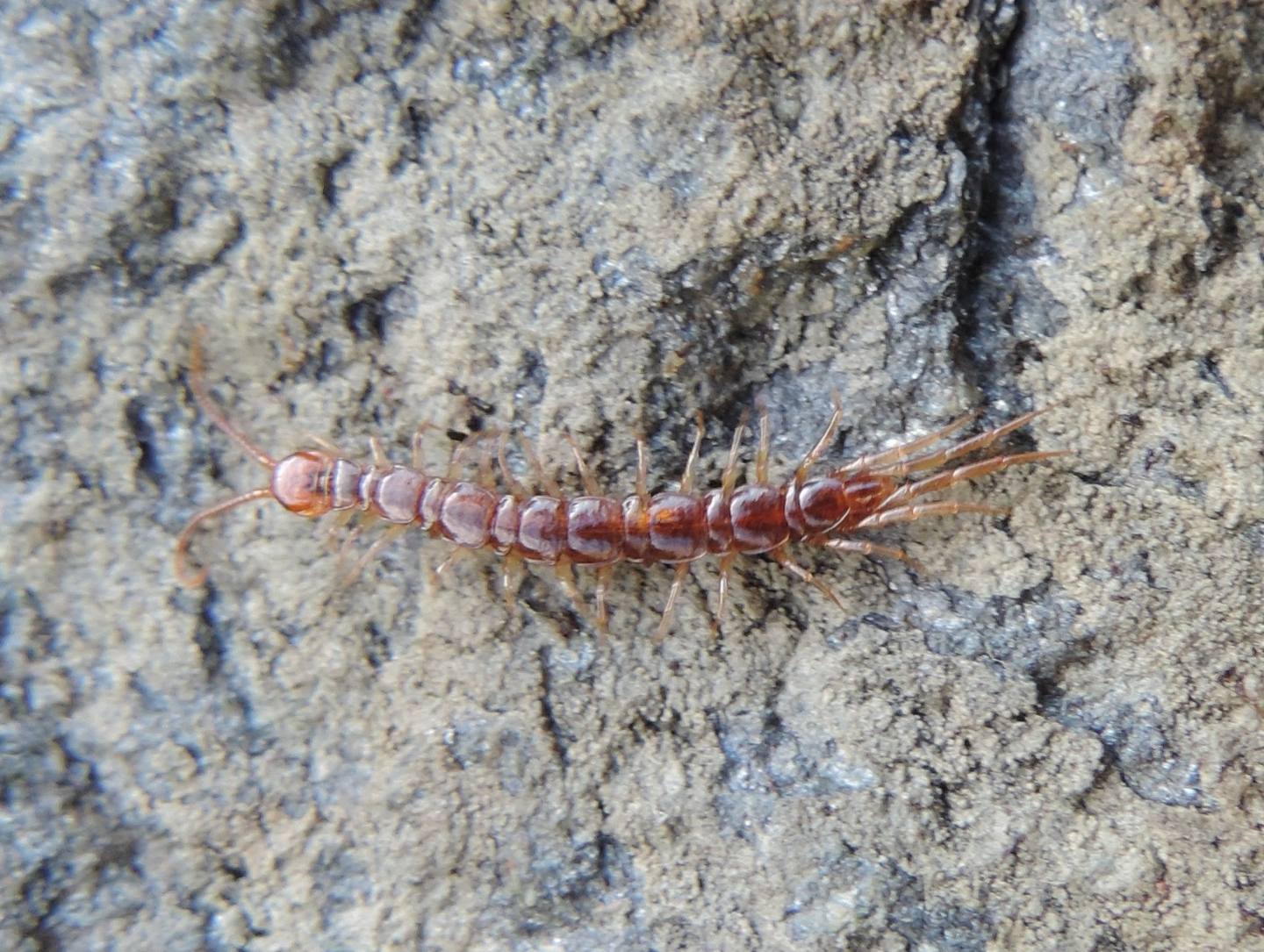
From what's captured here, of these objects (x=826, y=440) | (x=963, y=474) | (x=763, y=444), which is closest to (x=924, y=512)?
(x=963, y=474)

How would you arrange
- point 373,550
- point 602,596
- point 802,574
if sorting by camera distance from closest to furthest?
point 802,574, point 602,596, point 373,550

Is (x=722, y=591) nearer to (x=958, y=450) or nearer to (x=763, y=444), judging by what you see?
(x=763, y=444)

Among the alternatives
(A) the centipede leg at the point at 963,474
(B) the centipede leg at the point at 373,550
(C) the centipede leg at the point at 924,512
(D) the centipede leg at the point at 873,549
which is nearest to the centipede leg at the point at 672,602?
(D) the centipede leg at the point at 873,549

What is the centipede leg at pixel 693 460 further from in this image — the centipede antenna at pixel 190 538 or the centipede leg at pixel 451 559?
the centipede antenna at pixel 190 538

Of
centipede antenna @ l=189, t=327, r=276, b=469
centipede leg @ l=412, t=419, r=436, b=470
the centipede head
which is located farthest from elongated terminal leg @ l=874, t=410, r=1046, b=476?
centipede antenna @ l=189, t=327, r=276, b=469

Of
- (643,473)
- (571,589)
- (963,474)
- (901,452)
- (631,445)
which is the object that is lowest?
(571,589)

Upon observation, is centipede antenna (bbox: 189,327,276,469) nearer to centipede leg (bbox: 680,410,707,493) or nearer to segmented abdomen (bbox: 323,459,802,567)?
segmented abdomen (bbox: 323,459,802,567)
